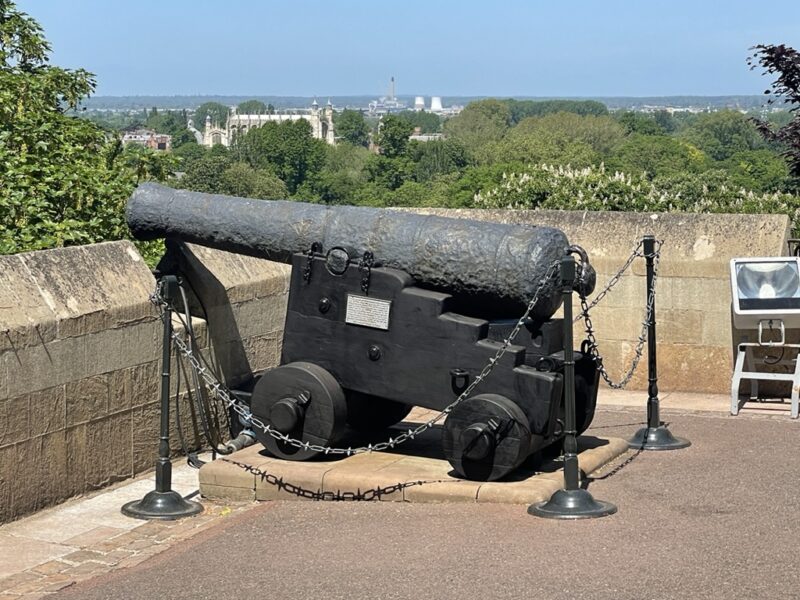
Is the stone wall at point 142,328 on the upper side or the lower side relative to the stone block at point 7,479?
upper

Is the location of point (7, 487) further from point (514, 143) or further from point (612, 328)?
point (514, 143)

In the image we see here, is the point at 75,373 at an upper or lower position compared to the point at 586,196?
lower

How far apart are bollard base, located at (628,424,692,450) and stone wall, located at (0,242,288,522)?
9.17ft

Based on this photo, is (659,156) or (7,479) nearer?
(7,479)

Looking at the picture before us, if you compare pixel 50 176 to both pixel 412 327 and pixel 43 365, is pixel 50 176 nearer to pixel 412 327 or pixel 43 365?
pixel 43 365

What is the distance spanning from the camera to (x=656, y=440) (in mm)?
8398

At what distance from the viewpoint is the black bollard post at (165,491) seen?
7.14m

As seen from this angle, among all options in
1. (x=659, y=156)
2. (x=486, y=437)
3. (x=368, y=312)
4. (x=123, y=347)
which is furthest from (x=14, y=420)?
(x=659, y=156)

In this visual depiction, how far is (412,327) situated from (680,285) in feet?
11.6

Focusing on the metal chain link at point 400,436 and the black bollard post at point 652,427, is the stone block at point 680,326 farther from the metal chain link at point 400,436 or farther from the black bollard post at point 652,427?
the metal chain link at point 400,436

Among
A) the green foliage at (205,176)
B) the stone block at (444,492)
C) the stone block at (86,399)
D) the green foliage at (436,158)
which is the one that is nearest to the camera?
the stone block at (444,492)

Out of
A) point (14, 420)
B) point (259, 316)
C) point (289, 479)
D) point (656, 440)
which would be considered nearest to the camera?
point (14, 420)

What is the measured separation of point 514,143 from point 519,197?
73.6 meters

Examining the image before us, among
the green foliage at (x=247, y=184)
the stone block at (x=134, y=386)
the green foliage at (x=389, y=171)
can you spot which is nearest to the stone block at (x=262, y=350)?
the stone block at (x=134, y=386)
